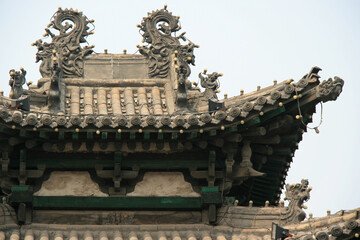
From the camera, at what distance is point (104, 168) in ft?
94.6

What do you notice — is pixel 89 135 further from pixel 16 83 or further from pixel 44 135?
pixel 16 83

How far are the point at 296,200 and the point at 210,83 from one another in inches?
158

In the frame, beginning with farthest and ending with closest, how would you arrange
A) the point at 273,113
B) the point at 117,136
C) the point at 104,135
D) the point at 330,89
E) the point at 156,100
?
the point at 156,100 < the point at 273,113 < the point at 117,136 < the point at 104,135 < the point at 330,89

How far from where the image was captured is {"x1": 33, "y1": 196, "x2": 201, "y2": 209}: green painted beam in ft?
93.7

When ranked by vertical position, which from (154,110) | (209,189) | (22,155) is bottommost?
(209,189)

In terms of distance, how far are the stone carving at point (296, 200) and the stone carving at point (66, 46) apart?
654cm

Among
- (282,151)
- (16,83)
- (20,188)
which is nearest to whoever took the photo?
(20,188)

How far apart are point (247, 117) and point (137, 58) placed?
5043mm

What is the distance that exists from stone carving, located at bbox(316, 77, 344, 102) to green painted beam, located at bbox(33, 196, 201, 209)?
3.76m

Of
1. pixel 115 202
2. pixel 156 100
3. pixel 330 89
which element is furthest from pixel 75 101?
pixel 330 89

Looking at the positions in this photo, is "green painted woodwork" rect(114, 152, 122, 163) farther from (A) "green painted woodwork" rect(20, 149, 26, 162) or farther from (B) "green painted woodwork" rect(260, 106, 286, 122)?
(B) "green painted woodwork" rect(260, 106, 286, 122)

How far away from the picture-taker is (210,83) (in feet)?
99.3

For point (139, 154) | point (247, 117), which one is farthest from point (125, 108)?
point (247, 117)

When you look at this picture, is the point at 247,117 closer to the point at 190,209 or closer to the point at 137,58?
the point at 190,209
